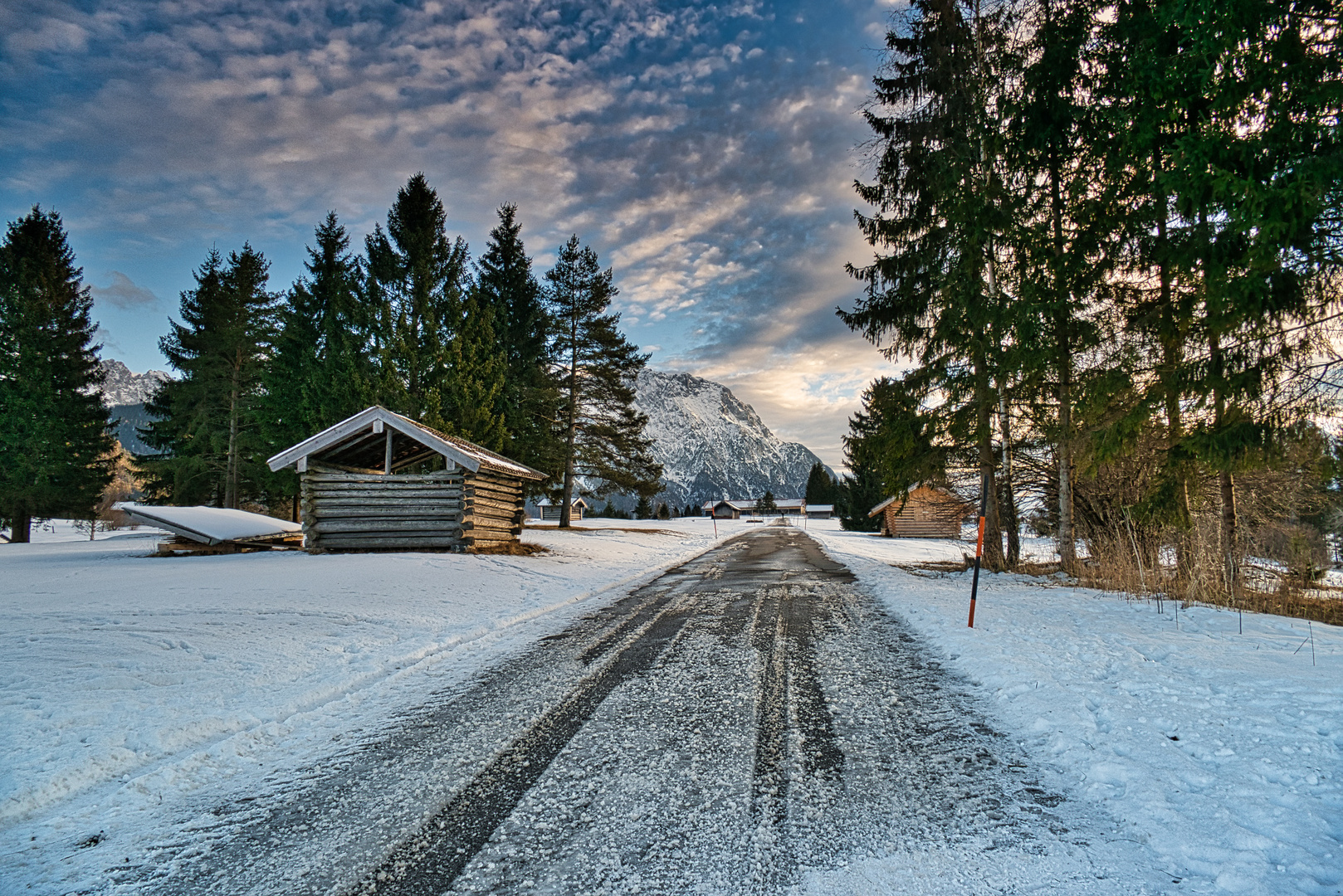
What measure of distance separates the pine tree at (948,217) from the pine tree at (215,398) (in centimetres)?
2572

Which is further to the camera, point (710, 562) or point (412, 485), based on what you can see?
point (710, 562)

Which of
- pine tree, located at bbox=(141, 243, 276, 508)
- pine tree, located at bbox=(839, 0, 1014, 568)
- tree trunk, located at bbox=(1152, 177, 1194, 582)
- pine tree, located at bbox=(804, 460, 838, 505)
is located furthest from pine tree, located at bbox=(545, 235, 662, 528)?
pine tree, located at bbox=(804, 460, 838, 505)

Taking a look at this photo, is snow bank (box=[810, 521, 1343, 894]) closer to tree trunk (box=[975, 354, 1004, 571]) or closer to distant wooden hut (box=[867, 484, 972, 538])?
tree trunk (box=[975, 354, 1004, 571])

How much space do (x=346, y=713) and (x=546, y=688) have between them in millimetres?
1417

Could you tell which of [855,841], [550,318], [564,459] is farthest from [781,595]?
[550,318]

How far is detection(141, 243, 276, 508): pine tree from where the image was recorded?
25.4 meters

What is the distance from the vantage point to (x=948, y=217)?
1153 cm

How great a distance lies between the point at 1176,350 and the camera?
8.50m

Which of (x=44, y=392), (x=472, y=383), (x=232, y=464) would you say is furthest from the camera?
(x=232, y=464)

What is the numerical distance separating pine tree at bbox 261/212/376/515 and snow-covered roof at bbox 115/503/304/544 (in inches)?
212

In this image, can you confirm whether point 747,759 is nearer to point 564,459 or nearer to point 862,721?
point 862,721

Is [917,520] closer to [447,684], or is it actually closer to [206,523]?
[206,523]

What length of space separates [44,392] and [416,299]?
1564 centimetres

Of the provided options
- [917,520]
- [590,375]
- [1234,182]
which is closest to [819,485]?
[917,520]
